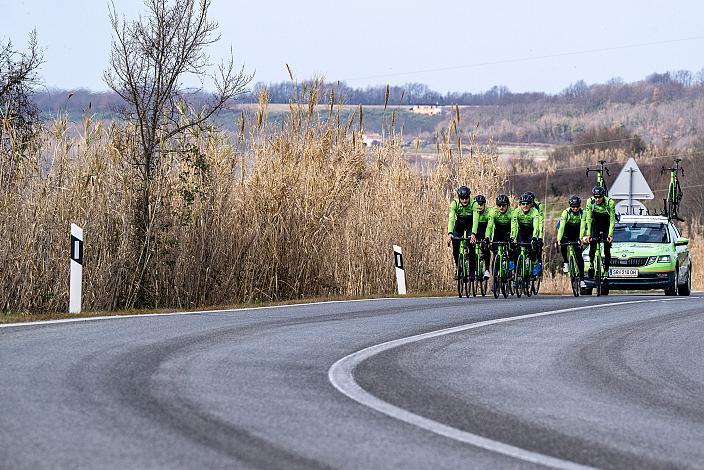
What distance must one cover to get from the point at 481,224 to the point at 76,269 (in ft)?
28.5

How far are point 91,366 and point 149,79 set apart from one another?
10813 mm

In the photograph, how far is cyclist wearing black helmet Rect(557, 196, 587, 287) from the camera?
80.2 ft

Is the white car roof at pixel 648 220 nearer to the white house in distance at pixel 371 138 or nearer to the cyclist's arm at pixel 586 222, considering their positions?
the cyclist's arm at pixel 586 222

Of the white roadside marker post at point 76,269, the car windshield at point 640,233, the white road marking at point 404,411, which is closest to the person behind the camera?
the white road marking at point 404,411

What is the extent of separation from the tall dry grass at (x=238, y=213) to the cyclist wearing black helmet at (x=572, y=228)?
2202 mm

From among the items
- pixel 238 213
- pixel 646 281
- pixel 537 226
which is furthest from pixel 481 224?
pixel 646 281

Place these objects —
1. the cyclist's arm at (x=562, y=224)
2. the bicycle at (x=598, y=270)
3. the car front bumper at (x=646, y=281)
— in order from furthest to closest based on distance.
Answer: the car front bumper at (x=646, y=281), the bicycle at (x=598, y=270), the cyclist's arm at (x=562, y=224)

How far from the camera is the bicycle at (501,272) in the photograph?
22.8m

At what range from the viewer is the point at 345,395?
880cm

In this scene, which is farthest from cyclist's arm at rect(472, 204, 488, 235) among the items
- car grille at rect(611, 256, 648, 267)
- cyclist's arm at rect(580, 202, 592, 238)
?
car grille at rect(611, 256, 648, 267)

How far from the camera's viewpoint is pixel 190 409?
7953 mm

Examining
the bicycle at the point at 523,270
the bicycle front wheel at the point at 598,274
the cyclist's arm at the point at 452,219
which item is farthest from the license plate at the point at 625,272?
the cyclist's arm at the point at 452,219

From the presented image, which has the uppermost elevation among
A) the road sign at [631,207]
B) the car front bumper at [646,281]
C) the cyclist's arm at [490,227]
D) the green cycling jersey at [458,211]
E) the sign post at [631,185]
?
the sign post at [631,185]

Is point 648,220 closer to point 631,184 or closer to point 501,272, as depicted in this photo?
point 501,272
